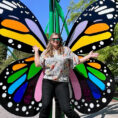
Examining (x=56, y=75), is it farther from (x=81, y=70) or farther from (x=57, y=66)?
(x=81, y=70)

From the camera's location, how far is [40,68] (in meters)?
2.48

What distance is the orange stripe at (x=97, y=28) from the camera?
256 cm

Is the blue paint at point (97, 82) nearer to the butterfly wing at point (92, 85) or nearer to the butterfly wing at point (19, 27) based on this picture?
the butterfly wing at point (92, 85)

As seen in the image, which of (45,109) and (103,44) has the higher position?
(103,44)

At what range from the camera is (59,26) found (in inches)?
107

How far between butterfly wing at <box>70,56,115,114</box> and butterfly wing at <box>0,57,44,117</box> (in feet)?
1.79

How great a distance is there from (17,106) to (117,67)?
17.4ft

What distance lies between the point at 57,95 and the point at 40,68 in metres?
0.67

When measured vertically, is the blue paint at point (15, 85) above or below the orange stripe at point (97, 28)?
below

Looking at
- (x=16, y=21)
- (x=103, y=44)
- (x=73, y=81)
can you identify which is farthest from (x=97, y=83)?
(x=16, y=21)

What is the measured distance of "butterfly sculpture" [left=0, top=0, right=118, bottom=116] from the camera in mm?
2340

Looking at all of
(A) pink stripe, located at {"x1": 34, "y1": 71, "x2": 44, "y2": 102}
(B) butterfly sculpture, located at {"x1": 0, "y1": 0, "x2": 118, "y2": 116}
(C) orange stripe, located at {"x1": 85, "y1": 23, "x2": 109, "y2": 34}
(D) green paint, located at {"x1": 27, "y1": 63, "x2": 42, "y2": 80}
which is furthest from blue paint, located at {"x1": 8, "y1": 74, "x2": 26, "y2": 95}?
(C) orange stripe, located at {"x1": 85, "y1": 23, "x2": 109, "y2": 34}

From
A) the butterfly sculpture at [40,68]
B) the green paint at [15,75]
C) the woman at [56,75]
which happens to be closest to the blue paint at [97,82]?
the butterfly sculpture at [40,68]

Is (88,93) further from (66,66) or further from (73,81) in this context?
(66,66)
